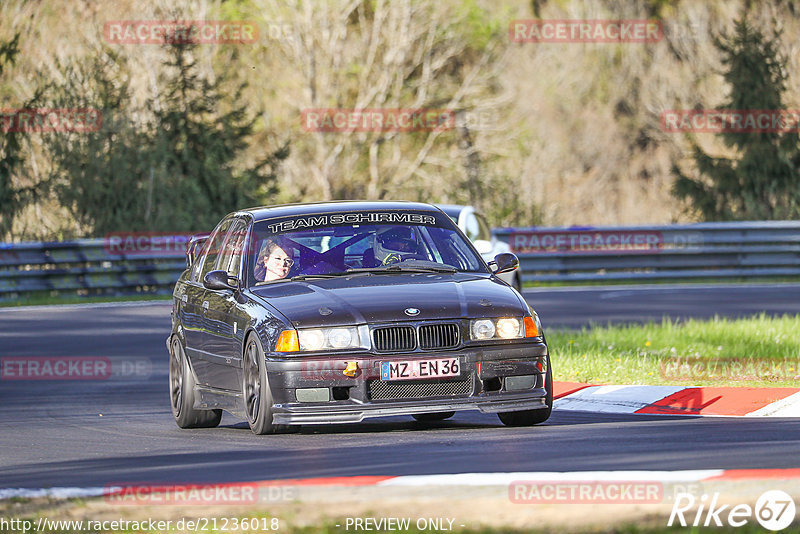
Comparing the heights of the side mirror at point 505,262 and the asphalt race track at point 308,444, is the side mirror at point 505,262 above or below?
above

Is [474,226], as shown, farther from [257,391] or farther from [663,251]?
[257,391]

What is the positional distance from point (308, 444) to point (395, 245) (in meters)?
1.97

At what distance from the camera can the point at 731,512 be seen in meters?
6.11

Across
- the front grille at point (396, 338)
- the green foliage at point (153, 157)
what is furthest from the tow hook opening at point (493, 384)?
the green foliage at point (153, 157)

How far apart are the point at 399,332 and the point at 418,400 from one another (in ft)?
1.42

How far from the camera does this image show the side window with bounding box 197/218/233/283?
39.7 feet

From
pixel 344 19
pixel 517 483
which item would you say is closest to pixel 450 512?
pixel 517 483

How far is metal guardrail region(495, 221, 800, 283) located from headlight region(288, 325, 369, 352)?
67.7 ft

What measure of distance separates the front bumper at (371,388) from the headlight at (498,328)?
94 mm

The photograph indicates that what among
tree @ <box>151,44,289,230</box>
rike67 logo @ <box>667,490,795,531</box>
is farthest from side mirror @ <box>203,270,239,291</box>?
tree @ <box>151,44,289,230</box>

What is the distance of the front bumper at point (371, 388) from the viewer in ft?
31.5

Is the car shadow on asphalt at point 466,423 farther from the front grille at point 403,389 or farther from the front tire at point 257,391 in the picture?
the front grille at point 403,389

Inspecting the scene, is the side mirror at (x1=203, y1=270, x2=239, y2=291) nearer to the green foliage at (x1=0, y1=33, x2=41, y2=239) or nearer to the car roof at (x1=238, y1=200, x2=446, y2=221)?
the car roof at (x1=238, y1=200, x2=446, y2=221)

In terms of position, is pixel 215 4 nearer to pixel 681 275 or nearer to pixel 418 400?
pixel 681 275
